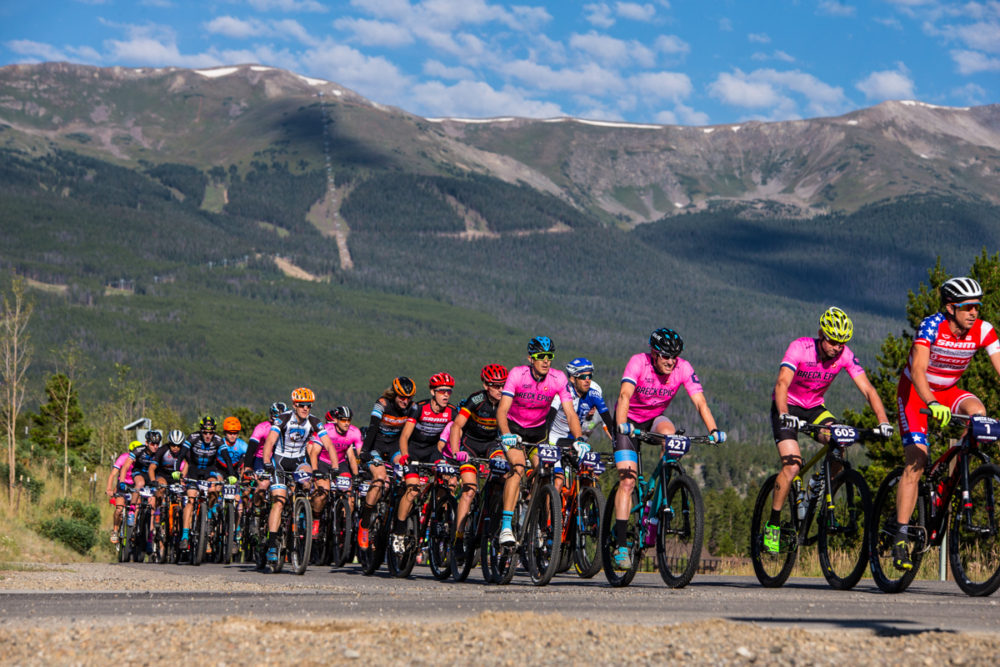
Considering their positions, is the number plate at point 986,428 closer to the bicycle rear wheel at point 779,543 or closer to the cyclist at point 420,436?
the bicycle rear wheel at point 779,543

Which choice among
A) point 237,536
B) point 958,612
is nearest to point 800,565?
point 958,612

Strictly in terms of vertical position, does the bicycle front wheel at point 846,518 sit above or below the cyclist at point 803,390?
below

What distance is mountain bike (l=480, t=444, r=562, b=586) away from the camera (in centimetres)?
1279

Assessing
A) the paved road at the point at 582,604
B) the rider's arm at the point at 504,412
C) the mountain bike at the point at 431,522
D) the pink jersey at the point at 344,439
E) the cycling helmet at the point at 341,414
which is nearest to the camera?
the paved road at the point at 582,604

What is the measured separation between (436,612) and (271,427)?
9054 millimetres

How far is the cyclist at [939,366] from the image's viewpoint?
1087cm

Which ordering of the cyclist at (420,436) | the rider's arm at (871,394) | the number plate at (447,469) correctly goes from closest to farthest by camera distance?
the rider's arm at (871,394), the number plate at (447,469), the cyclist at (420,436)

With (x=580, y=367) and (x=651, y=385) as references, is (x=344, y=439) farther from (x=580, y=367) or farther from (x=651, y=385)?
(x=651, y=385)

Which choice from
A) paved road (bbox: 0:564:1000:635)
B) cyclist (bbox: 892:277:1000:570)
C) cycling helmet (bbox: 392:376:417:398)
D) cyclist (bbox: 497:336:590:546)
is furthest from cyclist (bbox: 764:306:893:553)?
cycling helmet (bbox: 392:376:417:398)

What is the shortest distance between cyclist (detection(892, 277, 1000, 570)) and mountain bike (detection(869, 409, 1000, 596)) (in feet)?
0.46

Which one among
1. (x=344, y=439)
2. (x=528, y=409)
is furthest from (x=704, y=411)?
(x=344, y=439)

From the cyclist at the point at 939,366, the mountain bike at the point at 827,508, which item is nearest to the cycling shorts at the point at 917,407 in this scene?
the cyclist at the point at 939,366

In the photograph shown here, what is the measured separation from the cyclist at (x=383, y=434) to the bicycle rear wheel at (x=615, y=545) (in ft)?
16.2

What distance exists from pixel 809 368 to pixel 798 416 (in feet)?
1.92
